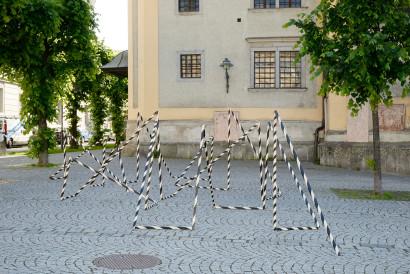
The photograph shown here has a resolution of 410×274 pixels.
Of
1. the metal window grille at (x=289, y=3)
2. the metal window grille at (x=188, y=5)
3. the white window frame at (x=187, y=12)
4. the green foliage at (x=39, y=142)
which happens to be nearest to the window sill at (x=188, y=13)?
the white window frame at (x=187, y=12)

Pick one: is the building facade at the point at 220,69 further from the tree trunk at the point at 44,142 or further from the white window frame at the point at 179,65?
the tree trunk at the point at 44,142

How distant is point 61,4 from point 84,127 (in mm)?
46274

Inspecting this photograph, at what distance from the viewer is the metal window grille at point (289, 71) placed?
22312 millimetres

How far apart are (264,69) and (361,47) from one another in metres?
12.4

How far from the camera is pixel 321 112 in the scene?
2206 cm

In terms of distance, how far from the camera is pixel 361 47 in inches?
404

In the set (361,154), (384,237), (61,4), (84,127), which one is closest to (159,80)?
(61,4)

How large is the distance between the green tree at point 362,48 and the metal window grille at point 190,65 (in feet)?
38.7

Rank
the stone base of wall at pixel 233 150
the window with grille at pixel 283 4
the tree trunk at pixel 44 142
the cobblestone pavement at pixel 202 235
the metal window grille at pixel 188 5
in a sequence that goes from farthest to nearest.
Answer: the metal window grille at pixel 188 5 → the window with grille at pixel 283 4 → the stone base of wall at pixel 233 150 → the tree trunk at pixel 44 142 → the cobblestone pavement at pixel 202 235

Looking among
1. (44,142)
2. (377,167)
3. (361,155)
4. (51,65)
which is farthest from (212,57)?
(377,167)

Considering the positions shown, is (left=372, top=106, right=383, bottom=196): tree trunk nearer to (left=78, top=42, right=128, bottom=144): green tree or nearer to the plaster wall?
the plaster wall

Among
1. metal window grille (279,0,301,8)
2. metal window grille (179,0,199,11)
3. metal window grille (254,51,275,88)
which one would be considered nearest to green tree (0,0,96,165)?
metal window grille (179,0,199,11)

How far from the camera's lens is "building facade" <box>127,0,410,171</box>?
22234 mm

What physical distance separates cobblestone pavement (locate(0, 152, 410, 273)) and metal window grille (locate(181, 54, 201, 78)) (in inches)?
443
